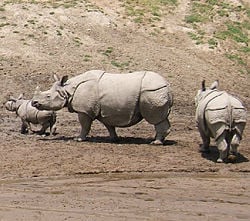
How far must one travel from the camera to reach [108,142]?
667 inches

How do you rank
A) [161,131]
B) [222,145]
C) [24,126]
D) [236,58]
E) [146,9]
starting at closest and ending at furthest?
[222,145]
[161,131]
[24,126]
[236,58]
[146,9]

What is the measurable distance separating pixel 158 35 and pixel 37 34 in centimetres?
620

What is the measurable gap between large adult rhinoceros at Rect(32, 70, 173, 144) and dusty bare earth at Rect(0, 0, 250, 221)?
617mm

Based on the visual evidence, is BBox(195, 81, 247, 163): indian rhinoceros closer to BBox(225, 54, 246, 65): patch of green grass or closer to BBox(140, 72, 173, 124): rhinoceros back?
BBox(140, 72, 173, 124): rhinoceros back

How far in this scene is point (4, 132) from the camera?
1836 cm

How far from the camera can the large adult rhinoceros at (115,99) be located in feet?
53.7

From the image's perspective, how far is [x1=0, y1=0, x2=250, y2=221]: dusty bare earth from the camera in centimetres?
1044

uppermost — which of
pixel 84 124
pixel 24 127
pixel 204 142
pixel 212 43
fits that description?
pixel 204 142

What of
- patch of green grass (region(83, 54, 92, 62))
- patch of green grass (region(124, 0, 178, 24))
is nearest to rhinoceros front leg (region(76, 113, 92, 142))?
patch of green grass (region(83, 54, 92, 62))

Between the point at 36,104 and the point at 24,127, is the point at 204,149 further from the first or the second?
the point at 24,127

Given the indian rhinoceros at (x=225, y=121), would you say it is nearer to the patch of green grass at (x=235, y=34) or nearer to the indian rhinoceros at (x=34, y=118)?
Answer: the indian rhinoceros at (x=34, y=118)

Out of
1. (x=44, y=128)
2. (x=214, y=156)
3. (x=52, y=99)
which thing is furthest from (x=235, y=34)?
(x=214, y=156)

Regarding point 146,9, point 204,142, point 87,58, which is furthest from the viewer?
point 146,9

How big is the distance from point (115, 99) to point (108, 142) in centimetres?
117
